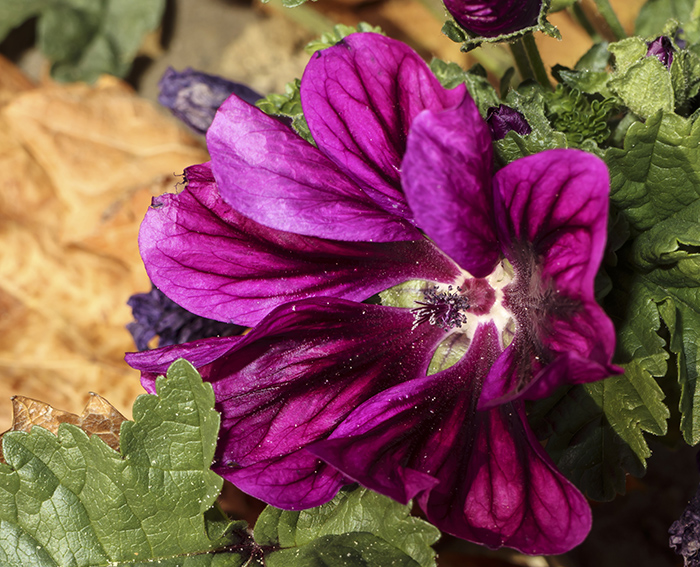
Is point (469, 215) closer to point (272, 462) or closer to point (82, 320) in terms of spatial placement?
point (272, 462)

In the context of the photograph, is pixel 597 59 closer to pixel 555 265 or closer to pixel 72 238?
pixel 555 265

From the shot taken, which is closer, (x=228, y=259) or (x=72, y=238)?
(x=228, y=259)

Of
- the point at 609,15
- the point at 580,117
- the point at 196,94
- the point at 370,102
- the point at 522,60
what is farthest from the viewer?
the point at 196,94

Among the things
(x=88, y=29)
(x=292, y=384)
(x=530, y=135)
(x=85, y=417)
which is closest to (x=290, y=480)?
(x=292, y=384)

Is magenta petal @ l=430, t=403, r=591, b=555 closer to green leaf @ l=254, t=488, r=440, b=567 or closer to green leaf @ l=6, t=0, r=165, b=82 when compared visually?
green leaf @ l=254, t=488, r=440, b=567

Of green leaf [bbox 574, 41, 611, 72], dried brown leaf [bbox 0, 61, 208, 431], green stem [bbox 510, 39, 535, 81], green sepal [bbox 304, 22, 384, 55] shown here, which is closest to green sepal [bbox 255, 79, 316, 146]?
green sepal [bbox 304, 22, 384, 55]

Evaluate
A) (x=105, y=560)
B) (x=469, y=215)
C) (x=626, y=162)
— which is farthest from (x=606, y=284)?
(x=105, y=560)
